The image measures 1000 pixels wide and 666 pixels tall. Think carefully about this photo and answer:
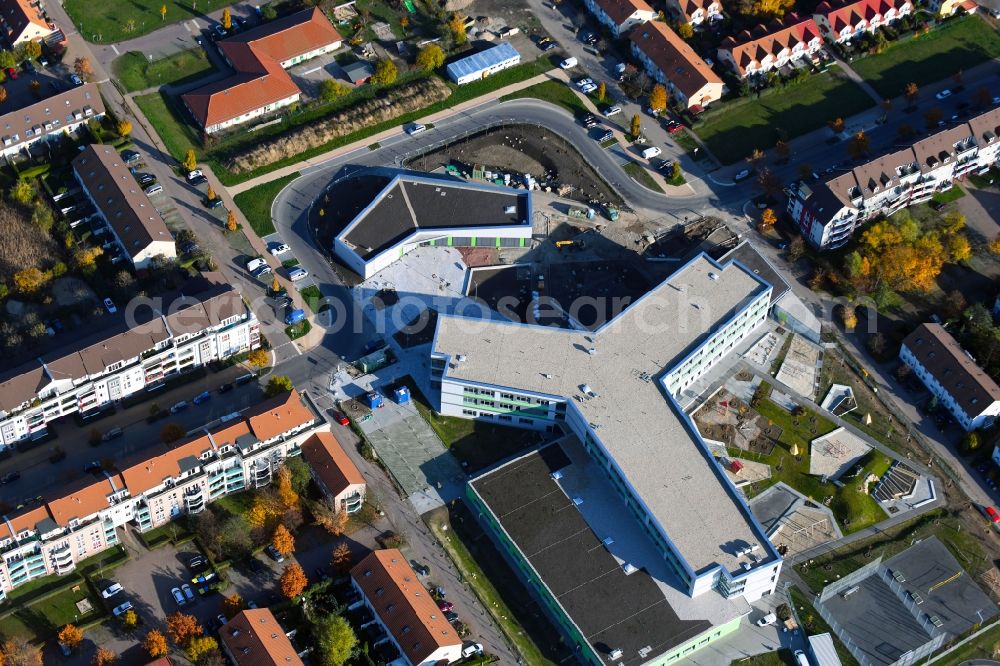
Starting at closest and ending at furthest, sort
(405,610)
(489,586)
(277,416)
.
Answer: (405,610)
(489,586)
(277,416)

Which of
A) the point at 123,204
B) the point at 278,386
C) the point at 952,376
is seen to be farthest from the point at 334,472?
the point at 952,376

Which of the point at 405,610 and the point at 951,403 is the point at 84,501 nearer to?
the point at 405,610

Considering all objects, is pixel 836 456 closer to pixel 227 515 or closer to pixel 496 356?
pixel 496 356

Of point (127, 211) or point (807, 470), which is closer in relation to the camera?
point (807, 470)

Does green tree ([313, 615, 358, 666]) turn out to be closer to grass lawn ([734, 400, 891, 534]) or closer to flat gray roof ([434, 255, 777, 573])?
flat gray roof ([434, 255, 777, 573])

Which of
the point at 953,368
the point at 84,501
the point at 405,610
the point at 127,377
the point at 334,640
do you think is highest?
the point at 127,377

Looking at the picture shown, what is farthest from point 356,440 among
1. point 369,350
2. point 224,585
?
point 224,585

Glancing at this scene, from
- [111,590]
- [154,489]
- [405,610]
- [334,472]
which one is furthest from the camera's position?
[334,472]
